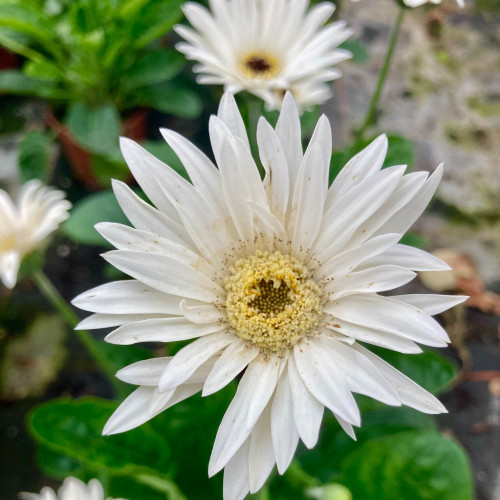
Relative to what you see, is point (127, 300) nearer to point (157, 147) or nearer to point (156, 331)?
point (156, 331)

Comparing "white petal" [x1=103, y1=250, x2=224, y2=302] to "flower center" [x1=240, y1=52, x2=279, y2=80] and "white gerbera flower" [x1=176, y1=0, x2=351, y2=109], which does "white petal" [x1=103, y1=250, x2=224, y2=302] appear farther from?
"flower center" [x1=240, y1=52, x2=279, y2=80]

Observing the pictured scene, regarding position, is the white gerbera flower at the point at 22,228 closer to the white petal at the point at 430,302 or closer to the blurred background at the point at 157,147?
the blurred background at the point at 157,147

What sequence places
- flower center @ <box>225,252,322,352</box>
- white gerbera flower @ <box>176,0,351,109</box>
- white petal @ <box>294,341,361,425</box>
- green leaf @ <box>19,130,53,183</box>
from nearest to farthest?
white petal @ <box>294,341,361,425</box>
flower center @ <box>225,252,322,352</box>
white gerbera flower @ <box>176,0,351,109</box>
green leaf @ <box>19,130,53,183</box>

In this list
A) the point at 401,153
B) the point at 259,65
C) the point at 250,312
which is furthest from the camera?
the point at 259,65

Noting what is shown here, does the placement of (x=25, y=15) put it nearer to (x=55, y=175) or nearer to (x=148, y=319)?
(x=55, y=175)

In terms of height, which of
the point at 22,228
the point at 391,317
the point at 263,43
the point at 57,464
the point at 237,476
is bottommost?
the point at 57,464

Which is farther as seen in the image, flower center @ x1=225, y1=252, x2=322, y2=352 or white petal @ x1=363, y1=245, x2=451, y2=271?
flower center @ x1=225, y1=252, x2=322, y2=352

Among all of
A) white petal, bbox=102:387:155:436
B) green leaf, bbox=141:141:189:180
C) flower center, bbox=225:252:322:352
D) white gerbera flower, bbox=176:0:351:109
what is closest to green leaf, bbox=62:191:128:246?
green leaf, bbox=141:141:189:180

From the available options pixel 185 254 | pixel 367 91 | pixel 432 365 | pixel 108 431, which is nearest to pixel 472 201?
pixel 367 91

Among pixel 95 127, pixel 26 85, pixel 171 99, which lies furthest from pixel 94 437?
pixel 26 85
